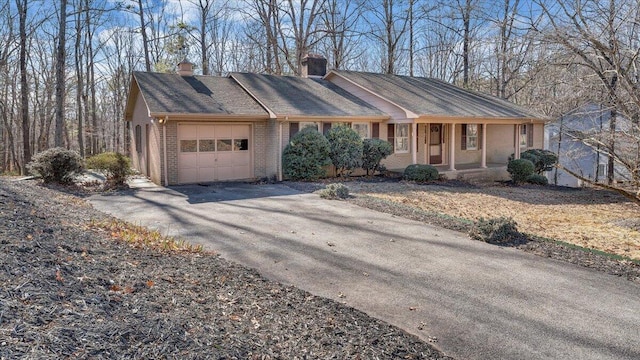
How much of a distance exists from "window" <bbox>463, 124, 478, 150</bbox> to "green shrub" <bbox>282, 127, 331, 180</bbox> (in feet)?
28.9

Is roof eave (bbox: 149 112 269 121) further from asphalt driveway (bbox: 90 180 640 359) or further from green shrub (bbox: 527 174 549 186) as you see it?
green shrub (bbox: 527 174 549 186)

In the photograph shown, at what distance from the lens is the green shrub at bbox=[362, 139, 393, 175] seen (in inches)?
667

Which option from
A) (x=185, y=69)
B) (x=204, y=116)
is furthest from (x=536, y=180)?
(x=185, y=69)

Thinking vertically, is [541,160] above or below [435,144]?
below

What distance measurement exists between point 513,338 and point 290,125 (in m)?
13.0

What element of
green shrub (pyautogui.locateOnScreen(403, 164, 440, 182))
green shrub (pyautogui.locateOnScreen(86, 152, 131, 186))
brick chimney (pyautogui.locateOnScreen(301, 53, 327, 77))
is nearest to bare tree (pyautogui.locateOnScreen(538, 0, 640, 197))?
green shrub (pyautogui.locateOnScreen(403, 164, 440, 182))

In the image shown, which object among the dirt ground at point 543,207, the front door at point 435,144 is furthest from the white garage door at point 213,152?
the front door at point 435,144

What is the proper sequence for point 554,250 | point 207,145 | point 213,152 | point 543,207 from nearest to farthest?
point 554,250
point 543,207
point 207,145
point 213,152

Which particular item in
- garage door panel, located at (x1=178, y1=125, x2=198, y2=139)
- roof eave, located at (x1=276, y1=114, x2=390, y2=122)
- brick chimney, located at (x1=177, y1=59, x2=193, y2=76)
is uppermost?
brick chimney, located at (x1=177, y1=59, x2=193, y2=76)

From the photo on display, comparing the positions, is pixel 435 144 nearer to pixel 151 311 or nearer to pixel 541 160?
pixel 541 160

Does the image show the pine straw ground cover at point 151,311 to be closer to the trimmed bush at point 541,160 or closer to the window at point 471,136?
the trimmed bush at point 541,160

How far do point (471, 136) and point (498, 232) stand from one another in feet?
50.3

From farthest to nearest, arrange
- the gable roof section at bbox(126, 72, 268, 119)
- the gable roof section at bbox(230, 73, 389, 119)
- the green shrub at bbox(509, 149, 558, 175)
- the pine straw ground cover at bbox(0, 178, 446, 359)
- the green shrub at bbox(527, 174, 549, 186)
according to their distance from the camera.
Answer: the green shrub at bbox(509, 149, 558, 175) → the green shrub at bbox(527, 174, 549, 186) → the gable roof section at bbox(230, 73, 389, 119) → the gable roof section at bbox(126, 72, 268, 119) → the pine straw ground cover at bbox(0, 178, 446, 359)

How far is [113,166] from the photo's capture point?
13773mm
